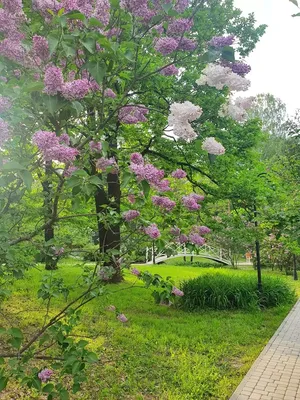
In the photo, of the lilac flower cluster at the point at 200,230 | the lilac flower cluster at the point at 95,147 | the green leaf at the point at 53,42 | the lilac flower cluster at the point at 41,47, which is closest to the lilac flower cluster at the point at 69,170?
the lilac flower cluster at the point at 95,147

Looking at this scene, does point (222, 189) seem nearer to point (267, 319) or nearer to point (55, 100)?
point (267, 319)

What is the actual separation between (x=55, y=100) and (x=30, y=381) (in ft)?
4.75

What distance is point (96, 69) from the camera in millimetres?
1717

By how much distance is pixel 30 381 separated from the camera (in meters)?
2.11

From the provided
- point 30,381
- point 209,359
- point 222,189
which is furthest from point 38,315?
point 30,381

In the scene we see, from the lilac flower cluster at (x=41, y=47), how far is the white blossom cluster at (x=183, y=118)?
0.65 m

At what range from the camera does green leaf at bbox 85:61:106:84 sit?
1.71 metres

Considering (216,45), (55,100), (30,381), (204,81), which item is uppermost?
(216,45)

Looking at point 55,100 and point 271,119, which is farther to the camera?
point 271,119

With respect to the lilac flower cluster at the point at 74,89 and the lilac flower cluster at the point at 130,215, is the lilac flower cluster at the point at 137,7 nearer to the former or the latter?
the lilac flower cluster at the point at 74,89

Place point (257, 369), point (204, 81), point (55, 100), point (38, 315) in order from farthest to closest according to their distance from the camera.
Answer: point (38, 315) < point (257, 369) < point (204, 81) < point (55, 100)

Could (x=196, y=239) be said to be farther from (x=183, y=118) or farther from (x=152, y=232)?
(x=183, y=118)

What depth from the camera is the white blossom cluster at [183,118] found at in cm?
198

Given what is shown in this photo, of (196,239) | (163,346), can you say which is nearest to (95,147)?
(196,239)
